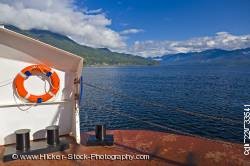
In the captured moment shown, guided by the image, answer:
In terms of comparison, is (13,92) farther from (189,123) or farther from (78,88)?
(189,123)

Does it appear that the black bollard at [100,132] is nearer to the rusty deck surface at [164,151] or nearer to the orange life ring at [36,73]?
the rusty deck surface at [164,151]

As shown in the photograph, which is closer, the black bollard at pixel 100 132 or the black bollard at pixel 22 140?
the black bollard at pixel 22 140

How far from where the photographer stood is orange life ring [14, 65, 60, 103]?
18.2 ft

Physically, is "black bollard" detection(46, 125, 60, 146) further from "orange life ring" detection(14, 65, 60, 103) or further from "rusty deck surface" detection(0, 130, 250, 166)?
"orange life ring" detection(14, 65, 60, 103)

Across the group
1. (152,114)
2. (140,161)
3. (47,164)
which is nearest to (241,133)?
(152,114)

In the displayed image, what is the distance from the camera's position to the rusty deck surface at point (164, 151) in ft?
15.8

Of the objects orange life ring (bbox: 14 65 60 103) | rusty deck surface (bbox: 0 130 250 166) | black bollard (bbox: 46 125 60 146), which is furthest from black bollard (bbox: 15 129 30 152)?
orange life ring (bbox: 14 65 60 103)

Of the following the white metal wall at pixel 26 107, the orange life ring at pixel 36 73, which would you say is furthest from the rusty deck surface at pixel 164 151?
the orange life ring at pixel 36 73

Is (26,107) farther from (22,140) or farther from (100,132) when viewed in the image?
(100,132)

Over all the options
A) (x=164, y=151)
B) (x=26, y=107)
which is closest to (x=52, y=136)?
(x=26, y=107)

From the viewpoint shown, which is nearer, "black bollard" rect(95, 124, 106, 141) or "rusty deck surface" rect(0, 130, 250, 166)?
"rusty deck surface" rect(0, 130, 250, 166)

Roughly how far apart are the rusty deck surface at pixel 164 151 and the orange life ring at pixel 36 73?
4.43 ft

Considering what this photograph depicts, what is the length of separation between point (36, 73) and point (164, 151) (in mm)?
3688

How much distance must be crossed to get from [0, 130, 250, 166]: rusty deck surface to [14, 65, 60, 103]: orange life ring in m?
1.35
